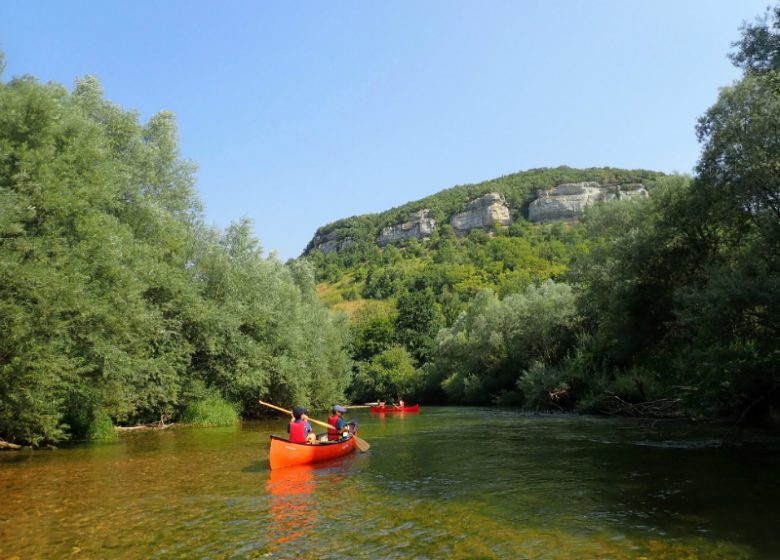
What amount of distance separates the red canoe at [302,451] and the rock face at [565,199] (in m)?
123

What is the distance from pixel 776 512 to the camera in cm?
825

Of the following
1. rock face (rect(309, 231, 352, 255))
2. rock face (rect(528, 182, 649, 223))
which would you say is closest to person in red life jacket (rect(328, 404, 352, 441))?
rock face (rect(528, 182, 649, 223))

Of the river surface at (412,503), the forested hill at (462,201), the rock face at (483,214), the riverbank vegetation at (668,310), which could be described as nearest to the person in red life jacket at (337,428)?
the river surface at (412,503)

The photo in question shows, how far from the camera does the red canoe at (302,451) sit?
13.6m

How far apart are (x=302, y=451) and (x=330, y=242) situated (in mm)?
166090

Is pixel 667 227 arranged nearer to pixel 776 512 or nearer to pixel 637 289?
pixel 637 289

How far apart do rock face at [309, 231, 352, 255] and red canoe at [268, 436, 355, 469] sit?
151m

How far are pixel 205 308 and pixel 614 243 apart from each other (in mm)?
20253

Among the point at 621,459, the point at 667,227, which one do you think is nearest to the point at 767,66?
the point at 667,227

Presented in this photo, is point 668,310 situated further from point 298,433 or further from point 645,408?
point 298,433

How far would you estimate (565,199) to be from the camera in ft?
443

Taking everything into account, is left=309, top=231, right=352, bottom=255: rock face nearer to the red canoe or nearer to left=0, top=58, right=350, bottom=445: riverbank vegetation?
left=0, top=58, right=350, bottom=445: riverbank vegetation

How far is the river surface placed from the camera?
24.0ft

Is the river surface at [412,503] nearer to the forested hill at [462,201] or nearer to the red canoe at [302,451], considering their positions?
the red canoe at [302,451]
